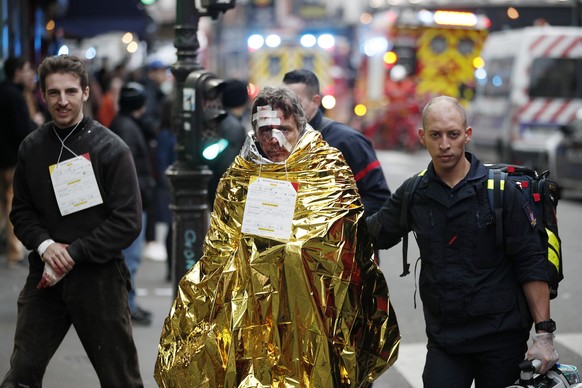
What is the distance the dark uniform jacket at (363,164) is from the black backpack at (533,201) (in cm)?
127

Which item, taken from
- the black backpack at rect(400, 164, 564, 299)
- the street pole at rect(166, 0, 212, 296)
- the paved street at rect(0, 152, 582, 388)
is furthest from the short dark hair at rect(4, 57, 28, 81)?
the black backpack at rect(400, 164, 564, 299)

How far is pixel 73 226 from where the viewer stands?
510 centimetres

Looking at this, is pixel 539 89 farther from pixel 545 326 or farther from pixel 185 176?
pixel 545 326

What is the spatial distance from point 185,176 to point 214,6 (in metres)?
1.21

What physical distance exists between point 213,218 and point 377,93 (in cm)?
2534

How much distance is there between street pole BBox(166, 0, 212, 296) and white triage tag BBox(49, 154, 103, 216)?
7.12ft

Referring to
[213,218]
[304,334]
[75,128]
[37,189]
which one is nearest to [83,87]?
[75,128]

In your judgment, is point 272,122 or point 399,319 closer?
point 272,122

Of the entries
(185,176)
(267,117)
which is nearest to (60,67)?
(267,117)

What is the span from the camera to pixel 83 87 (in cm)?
516

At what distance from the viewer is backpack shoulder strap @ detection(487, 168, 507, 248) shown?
4.46 metres

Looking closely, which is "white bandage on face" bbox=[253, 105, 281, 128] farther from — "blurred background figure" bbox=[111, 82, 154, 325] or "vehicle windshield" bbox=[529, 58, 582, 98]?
"vehicle windshield" bbox=[529, 58, 582, 98]

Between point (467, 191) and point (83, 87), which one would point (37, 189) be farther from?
point (467, 191)

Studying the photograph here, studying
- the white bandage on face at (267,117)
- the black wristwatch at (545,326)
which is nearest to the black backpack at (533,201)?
the black wristwatch at (545,326)
